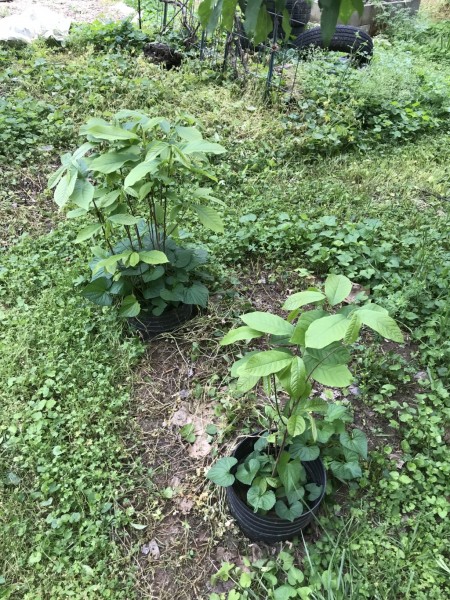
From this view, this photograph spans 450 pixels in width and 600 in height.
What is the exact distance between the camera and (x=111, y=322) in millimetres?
2797

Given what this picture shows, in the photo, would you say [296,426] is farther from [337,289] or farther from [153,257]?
[153,257]

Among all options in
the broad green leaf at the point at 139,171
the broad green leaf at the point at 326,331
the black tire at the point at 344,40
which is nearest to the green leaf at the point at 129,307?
the broad green leaf at the point at 139,171

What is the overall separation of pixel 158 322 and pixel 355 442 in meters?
1.27

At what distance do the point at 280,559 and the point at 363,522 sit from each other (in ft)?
1.23

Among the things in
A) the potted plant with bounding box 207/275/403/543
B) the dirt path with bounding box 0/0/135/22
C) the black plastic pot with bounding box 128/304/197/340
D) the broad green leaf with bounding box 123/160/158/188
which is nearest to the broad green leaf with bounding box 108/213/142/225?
the broad green leaf with bounding box 123/160/158/188

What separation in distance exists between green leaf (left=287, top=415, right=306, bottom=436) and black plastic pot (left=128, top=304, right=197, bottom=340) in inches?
49.9

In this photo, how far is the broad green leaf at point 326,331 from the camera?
4.42 ft

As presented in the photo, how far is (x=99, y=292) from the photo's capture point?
8.77 feet

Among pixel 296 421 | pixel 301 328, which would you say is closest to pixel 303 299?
pixel 301 328

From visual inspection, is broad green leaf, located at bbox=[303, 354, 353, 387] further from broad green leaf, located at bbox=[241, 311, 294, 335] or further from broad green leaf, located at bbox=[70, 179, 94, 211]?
broad green leaf, located at bbox=[70, 179, 94, 211]

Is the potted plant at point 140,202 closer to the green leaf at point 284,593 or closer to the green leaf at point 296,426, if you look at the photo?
the green leaf at point 296,426

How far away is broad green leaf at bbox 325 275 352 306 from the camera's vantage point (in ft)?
5.07

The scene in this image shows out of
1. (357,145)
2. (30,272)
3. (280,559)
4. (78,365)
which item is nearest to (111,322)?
(78,365)

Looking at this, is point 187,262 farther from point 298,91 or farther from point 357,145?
point 298,91
